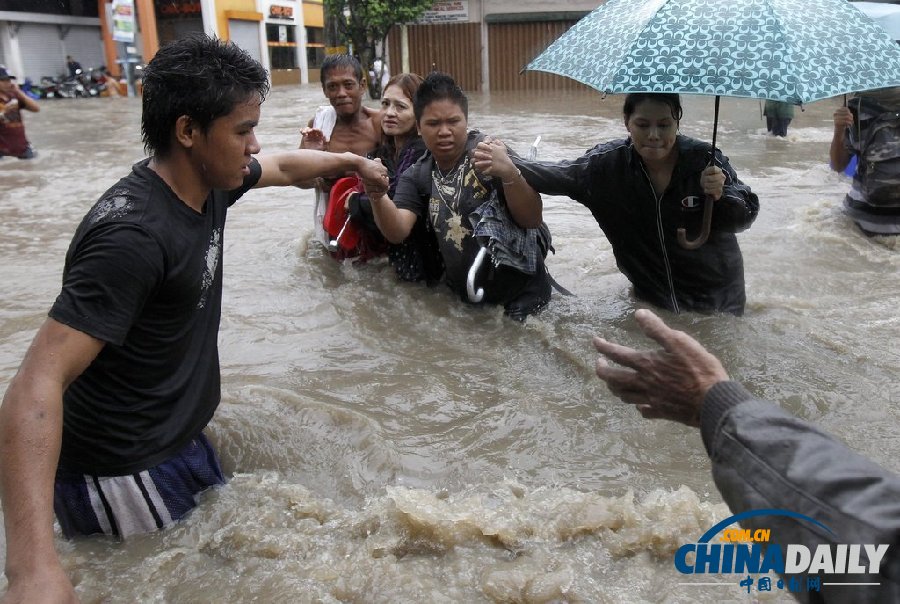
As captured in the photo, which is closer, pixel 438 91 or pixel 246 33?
pixel 438 91

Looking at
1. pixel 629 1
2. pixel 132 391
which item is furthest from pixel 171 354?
pixel 629 1

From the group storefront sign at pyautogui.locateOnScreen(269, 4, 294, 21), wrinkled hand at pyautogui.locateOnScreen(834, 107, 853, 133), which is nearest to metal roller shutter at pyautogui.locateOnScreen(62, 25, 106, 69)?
storefront sign at pyautogui.locateOnScreen(269, 4, 294, 21)

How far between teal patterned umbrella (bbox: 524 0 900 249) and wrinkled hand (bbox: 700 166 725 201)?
480 millimetres

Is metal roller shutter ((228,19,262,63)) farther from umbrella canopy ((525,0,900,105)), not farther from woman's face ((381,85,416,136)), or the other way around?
umbrella canopy ((525,0,900,105))

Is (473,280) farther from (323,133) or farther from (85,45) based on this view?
(85,45)

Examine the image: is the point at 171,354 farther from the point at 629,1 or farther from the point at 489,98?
the point at 489,98

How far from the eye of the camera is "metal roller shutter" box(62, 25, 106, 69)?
26812mm

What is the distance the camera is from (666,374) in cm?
152

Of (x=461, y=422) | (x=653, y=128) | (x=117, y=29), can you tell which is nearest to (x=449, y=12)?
(x=117, y=29)

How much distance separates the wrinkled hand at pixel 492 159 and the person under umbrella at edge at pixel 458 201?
16 millimetres

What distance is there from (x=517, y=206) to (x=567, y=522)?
1.65 meters

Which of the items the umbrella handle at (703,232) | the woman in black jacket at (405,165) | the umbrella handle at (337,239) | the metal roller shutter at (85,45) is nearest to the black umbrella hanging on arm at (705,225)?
the umbrella handle at (703,232)

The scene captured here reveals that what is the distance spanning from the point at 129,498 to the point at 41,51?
28.0 metres

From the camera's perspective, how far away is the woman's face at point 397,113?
447cm
